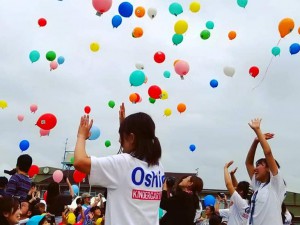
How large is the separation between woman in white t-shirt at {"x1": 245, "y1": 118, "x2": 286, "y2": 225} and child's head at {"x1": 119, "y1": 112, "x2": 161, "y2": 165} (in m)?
1.40

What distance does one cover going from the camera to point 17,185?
4430 millimetres

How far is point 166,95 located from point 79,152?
8838 millimetres

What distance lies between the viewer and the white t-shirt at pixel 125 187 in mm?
2178

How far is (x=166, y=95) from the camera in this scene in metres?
10.9

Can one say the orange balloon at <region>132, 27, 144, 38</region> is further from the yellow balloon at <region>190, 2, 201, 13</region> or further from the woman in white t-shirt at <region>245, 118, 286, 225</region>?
the woman in white t-shirt at <region>245, 118, 286, 225</region>

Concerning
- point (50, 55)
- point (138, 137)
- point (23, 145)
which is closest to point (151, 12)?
point (50, 55)

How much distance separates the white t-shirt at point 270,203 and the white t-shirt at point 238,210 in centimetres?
58

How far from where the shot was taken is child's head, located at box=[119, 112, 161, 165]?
91.3 inches

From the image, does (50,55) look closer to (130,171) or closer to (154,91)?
(154,91)

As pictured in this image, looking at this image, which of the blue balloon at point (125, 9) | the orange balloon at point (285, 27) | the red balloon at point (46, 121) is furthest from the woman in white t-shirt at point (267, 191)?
the red balloon at point (46, 121)

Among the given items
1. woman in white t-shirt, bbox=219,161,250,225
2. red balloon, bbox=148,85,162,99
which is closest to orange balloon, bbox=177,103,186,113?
red balloon, bbox=148,85,162,99

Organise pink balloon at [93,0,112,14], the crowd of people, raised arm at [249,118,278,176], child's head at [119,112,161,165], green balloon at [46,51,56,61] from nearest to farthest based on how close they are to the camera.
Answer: the crowd of people < child's head at [119,112,161,165] < raised arm at [249,118,278,176] < pink balloon at [93,0,112,14] < green balloon at [46,51,56,61]

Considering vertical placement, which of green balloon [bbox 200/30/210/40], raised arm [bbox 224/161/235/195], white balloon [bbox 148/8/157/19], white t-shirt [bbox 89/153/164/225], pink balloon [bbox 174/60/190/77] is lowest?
white t-shirt [bbox 89/153/164/225]

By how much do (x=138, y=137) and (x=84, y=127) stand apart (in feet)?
0.98
